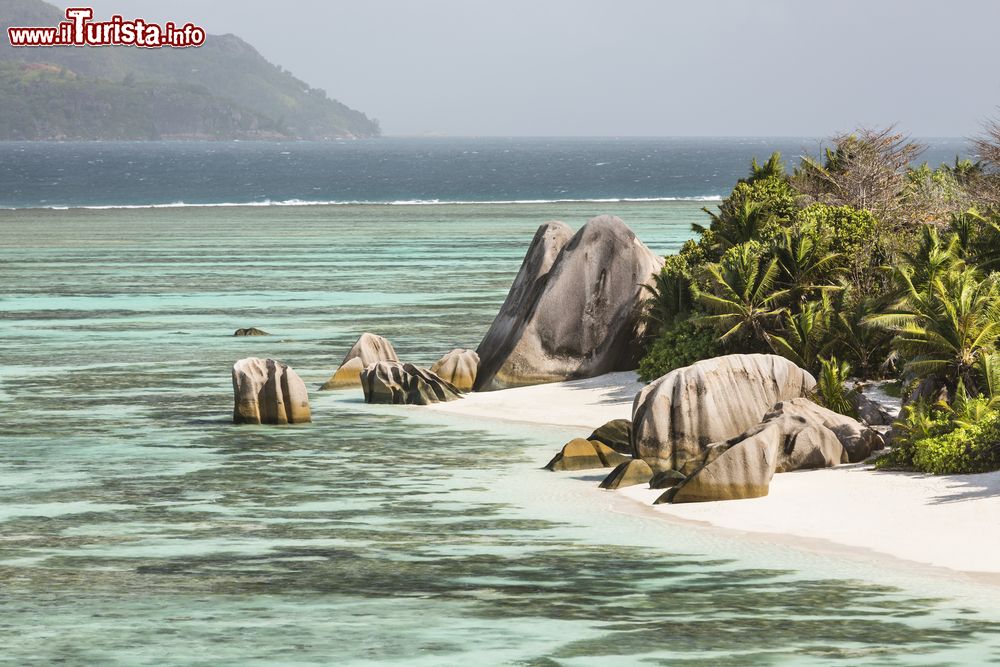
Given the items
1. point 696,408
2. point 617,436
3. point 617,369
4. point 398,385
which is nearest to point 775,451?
point 696,408

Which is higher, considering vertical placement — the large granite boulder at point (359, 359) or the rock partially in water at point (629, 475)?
the large granite boulder at point (359, 359)

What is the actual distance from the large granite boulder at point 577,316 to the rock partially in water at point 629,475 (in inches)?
375

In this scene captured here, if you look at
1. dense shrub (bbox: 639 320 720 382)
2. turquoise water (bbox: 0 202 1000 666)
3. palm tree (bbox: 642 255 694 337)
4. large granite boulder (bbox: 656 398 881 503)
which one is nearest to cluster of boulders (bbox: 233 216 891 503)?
large granite boulder (bbox: 656 398 881 503)

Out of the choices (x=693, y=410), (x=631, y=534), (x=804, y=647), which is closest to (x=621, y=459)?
(x=693, y=410)

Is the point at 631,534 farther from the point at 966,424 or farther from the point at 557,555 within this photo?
the point at 966,424

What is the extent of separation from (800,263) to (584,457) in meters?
7.63

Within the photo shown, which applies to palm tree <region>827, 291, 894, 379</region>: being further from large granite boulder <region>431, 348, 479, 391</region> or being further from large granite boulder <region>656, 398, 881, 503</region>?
large granite boulder <region>431, 348, 479, 391</region>

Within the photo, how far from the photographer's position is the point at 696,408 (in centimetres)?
2366

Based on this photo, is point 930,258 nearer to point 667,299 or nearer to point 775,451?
point 667,299

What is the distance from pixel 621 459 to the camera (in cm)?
2419

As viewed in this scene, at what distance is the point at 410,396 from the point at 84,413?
227 inches

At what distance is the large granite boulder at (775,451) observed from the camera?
68.7 feet

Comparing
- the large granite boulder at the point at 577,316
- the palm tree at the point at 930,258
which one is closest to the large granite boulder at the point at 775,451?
the palm tree at the point at 930,258

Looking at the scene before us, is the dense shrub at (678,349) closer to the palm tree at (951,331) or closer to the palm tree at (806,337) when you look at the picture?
the palm tree at (806,337)
